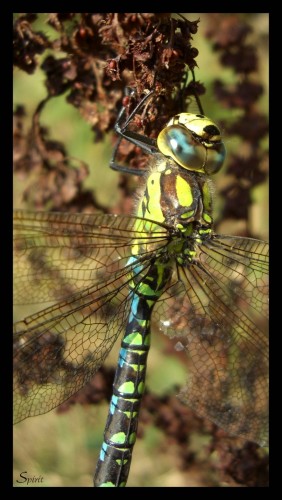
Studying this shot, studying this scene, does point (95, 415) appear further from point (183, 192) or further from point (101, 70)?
point (101, 70)

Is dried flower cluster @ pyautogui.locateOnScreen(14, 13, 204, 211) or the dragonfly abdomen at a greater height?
dried flower cluster @ pyautogui.locateOnScreen(14, 13, 204, 211)

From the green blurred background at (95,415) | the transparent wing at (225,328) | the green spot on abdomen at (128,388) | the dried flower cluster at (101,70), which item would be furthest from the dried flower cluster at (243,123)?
the green spot on abdomen at (128,388)

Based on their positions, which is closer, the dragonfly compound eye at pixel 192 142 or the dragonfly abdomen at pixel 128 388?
the dragonfly compound eye at pixel 192 142

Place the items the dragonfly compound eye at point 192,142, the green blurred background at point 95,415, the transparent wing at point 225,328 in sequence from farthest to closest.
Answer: the green blurred background at point 95,415 → the transparent wing at point 225,328 → the dragonfly compound eye at point 192,142

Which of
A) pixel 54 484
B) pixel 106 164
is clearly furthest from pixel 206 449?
pixel 106 164

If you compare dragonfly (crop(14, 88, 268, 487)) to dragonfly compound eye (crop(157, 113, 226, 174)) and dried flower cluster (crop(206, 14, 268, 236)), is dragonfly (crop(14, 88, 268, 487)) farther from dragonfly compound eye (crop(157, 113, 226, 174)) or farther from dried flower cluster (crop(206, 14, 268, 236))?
dried flower cluster (crop(206, 14, 268, 236))

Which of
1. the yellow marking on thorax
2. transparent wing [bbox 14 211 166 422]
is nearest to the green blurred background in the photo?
transparent wing [bbox 14 211 166 422]

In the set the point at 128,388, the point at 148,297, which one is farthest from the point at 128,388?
the point at 148,297

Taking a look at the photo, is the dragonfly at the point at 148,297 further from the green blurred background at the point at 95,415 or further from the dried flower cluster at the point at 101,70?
the green blurred background at the point at 95,415
